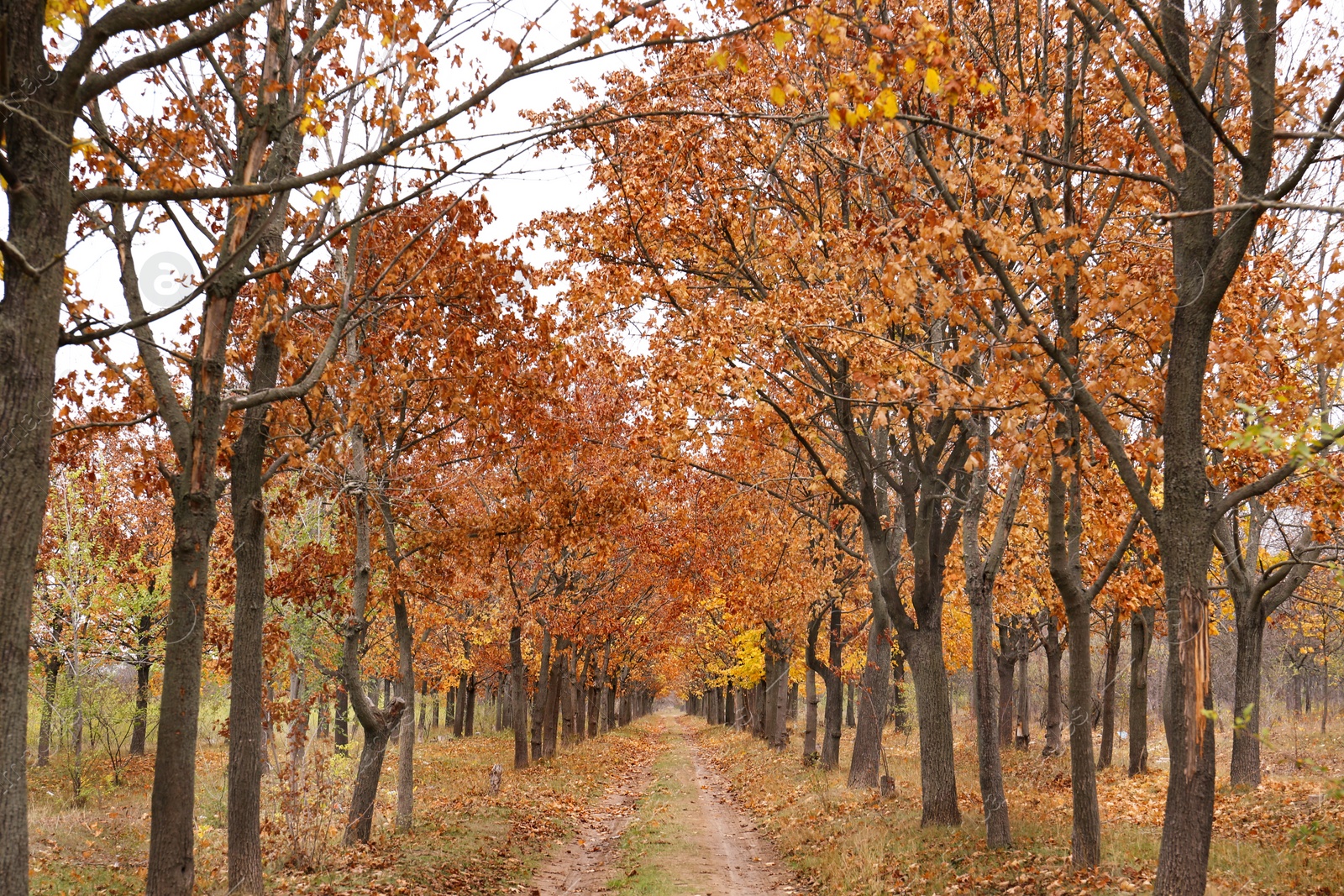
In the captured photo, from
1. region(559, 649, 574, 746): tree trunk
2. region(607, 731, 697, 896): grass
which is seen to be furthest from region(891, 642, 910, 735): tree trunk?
region(559, 649, 574, 746): tree trunk

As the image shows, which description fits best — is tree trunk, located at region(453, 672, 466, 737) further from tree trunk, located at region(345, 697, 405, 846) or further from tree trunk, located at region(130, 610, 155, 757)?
tree trunk, located at region(345, 697, 405, 846)

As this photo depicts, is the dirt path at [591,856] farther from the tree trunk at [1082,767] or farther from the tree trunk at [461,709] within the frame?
the tree trunk at [461,709]

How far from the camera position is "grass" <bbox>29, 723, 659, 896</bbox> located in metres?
11.1

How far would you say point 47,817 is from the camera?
685 inches

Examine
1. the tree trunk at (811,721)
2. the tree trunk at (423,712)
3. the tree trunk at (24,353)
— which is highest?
the tree trunk at (24,353)

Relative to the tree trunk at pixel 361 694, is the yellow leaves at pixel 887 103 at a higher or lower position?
higher

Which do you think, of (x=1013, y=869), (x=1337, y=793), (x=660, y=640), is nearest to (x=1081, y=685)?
(x=1013, y=869)

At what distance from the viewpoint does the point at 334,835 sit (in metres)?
13.1

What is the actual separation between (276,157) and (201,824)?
533 inches

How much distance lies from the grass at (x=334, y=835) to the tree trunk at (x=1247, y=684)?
1272 centimetres

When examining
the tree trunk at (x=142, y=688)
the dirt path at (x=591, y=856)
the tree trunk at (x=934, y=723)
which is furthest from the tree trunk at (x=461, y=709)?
the tree trunk at (x=934, y=723)

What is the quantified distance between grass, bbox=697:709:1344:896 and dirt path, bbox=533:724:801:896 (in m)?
0.61

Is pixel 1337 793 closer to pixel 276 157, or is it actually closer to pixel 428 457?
pixel 276 157

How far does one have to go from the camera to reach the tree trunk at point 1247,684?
50.5 ft
